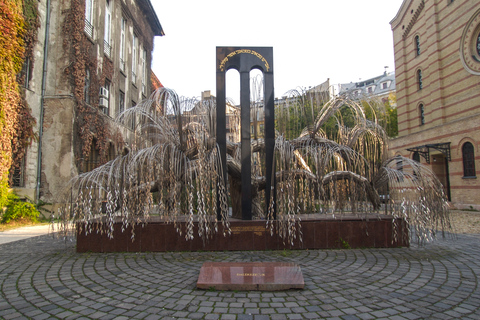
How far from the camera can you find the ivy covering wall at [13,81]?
10602 millimetres

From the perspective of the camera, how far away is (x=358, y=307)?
3.37 metres

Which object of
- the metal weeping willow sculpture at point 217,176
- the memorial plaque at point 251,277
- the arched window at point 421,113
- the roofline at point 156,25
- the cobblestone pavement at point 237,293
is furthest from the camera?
the roofline at point 156,25

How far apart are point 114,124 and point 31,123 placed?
7.84 m

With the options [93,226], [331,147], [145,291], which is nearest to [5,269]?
[93,226]

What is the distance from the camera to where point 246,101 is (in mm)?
6848

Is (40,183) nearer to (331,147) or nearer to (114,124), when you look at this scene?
(114,124)

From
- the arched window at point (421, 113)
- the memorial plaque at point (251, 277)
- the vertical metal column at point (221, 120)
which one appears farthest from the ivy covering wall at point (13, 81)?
the arched window at point (421, 113)

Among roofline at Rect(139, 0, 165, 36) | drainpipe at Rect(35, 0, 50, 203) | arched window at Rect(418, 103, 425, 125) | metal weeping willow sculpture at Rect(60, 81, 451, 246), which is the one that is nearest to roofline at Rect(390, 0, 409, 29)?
arched window at Rect(418, 103, 425, 125)

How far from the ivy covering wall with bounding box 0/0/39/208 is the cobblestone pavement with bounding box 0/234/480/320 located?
6439mm

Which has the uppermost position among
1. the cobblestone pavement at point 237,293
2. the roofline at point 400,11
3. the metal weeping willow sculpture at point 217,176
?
the roofline at point 400,11

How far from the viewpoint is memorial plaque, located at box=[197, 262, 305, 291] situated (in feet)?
12.8

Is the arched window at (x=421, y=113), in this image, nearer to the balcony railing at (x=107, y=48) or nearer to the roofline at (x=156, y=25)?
the balcony railing at (x=107, y=48)

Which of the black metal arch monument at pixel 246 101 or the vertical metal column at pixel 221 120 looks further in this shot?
the black metal arch monument at pixel 246 101

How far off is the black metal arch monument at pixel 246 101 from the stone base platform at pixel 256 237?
62 centimetres
